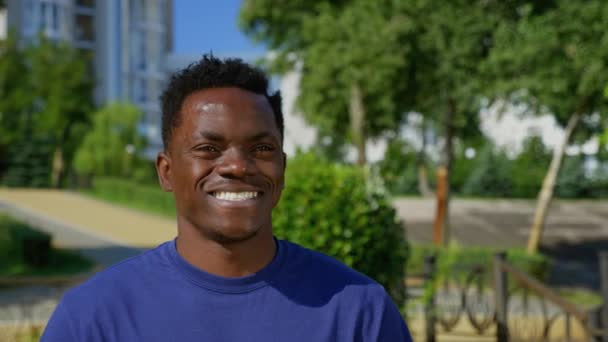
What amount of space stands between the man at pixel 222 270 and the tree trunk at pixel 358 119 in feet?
61.0

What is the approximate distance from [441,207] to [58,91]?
2618 centimetres

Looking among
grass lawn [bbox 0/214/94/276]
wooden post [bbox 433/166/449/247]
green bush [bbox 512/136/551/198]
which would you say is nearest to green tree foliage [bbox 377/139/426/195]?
wooden post [bbox 433/166/449/247]

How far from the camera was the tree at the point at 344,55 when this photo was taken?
1836 centimetres

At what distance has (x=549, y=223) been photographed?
26484 millimetres

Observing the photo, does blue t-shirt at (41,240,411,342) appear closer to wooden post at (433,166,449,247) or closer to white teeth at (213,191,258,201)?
white teeth at (213,191,258,201)

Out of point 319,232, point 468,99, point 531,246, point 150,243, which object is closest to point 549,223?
point 531,246

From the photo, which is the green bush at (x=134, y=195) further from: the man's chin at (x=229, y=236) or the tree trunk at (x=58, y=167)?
the man's chin at (x=229, y=236)

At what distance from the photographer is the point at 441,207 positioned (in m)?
18.2

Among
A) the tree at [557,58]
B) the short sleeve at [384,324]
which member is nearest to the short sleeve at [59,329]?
the short sleeve at [384,324]

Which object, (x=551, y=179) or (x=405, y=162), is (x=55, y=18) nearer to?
(x=405, y=162)

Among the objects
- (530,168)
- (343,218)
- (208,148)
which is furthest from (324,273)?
(530,168)

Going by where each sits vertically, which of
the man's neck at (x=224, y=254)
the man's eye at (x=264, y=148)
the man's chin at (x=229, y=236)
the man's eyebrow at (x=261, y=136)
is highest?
the man's eyebrow at (x=261, y=136)

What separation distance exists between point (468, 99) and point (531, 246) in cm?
398

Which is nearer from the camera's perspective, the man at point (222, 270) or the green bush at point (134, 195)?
the man at point (222, 270)
